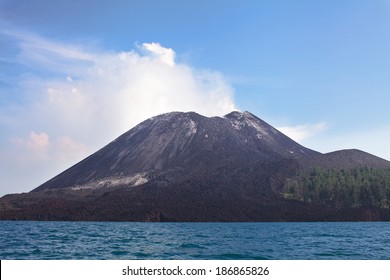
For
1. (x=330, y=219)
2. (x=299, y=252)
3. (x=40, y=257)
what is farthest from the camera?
(x=330, y=219)

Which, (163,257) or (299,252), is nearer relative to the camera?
(163,257)
